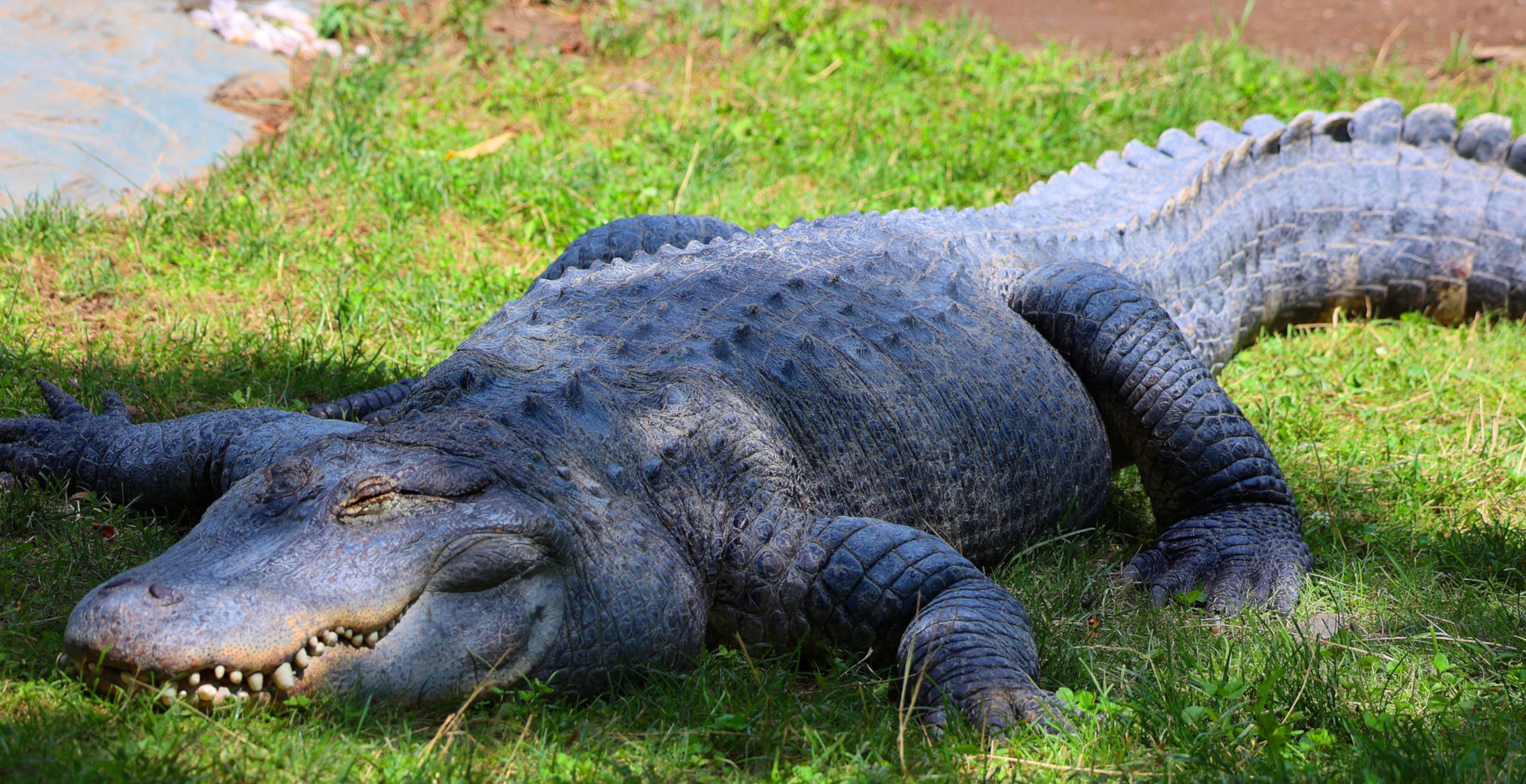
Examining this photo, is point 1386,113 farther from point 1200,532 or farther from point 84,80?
point 84,80

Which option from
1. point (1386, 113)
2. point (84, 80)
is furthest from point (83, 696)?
point (1386, 113)

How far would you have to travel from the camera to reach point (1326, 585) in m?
3.76

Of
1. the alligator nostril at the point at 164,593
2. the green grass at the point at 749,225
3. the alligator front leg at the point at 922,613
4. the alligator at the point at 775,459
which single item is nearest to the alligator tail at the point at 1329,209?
the alligator at the point at 775,459

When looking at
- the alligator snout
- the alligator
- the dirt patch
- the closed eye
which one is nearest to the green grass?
the alligator

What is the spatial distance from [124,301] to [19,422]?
1254 millimetres

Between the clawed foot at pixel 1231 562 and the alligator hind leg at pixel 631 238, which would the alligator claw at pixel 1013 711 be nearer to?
the clawed foot at pixel 1231 562

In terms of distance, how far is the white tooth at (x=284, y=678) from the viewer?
7.81ft

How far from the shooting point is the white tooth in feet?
7.81

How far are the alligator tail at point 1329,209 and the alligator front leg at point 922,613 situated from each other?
2.36m

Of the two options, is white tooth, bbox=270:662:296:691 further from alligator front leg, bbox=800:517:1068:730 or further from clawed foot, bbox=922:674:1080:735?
clawed foot, bbox=922:674:1080:735

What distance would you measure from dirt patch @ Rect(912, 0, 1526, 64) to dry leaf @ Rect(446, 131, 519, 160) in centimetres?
389

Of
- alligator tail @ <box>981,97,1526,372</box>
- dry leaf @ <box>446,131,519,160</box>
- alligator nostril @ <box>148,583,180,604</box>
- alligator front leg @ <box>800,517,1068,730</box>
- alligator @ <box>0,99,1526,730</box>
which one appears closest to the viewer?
alligator nostril @ <box>148,583,180,604</box>

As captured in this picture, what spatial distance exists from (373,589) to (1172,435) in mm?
2764

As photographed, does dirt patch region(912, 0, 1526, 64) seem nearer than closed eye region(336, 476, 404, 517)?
No
